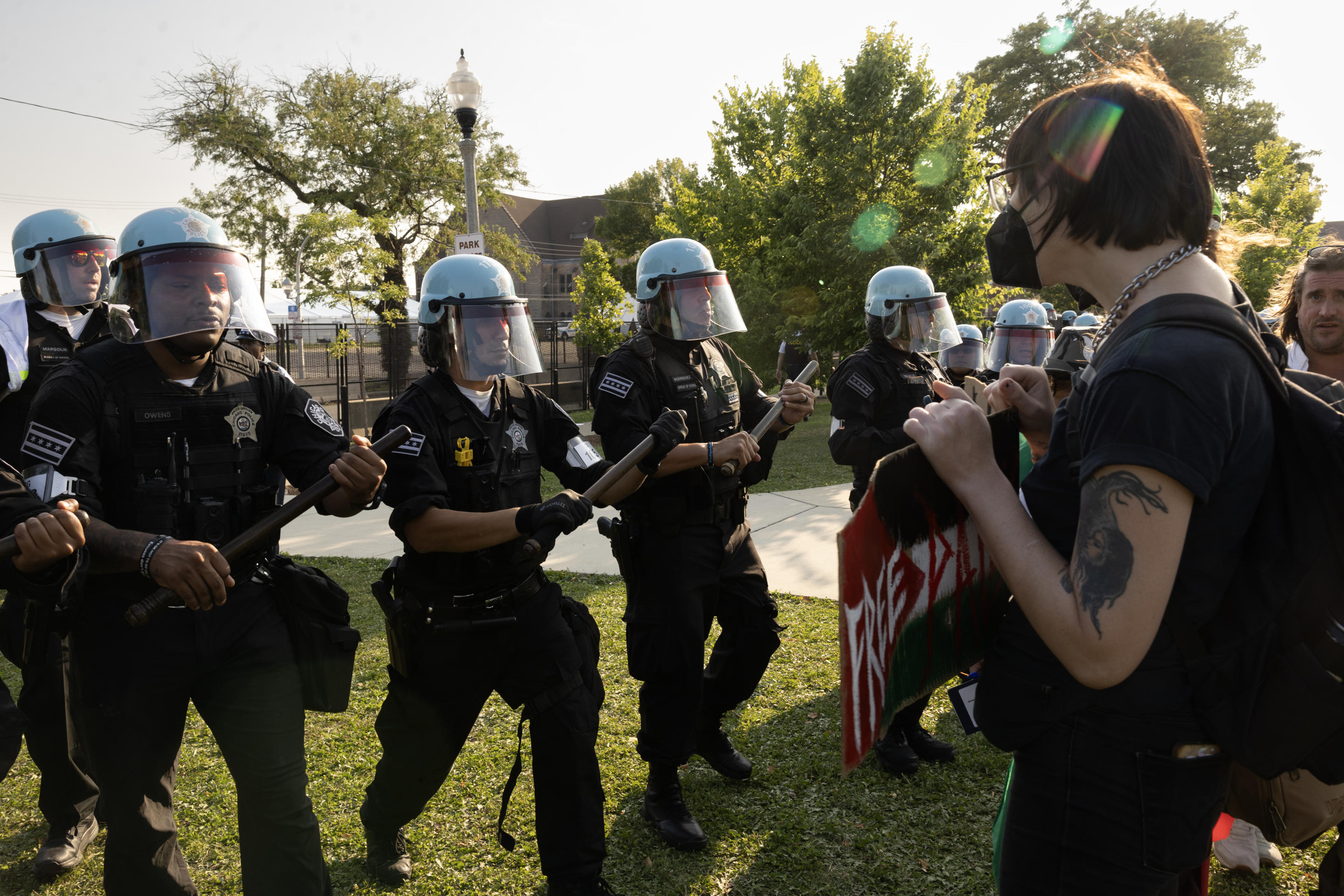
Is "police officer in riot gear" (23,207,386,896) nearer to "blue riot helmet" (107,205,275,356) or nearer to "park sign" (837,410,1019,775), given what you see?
"blue riot helmet" (107,205,275,356)

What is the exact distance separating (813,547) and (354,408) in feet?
46.1

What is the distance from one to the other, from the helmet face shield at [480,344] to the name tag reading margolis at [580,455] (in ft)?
1.07

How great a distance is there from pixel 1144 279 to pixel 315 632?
2.51 meters

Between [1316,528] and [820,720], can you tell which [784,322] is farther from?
[1316,528]

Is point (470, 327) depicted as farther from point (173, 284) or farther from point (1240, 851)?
point (1240, 851)

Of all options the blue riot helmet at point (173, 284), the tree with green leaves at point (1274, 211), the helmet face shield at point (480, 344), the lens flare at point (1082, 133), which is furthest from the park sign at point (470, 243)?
the tree with green leaves at point (1274, 211)

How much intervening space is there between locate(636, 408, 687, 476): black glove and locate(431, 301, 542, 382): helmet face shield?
54 cm

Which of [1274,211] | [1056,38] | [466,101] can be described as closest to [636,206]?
[1056,38]

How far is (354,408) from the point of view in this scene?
19094 millimetres

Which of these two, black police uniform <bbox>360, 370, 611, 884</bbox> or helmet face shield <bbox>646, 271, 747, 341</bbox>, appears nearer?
black police uniform <bbox>360, 370, 611, 884</bbox>

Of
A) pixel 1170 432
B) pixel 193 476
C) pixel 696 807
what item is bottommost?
pixel 696 807

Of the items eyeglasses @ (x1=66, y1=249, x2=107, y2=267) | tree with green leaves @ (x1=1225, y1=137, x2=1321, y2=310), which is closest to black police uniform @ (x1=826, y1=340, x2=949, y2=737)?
eyeglasses @ (x1=66, y1=249, x2=107, y2=267)

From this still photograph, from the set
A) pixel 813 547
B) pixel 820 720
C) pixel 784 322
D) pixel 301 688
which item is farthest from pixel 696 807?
pixel 784 322

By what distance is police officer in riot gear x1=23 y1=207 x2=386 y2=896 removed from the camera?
2.53 metres
